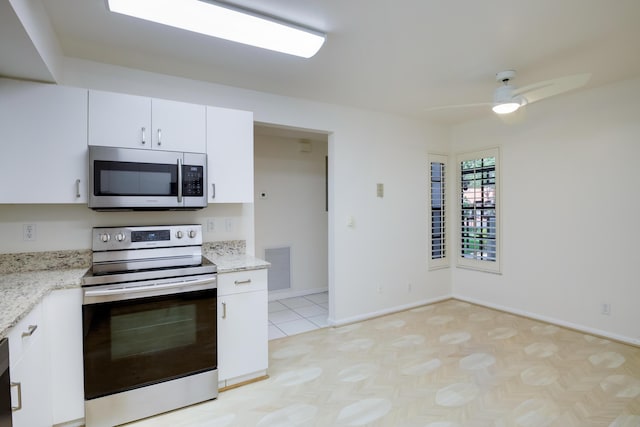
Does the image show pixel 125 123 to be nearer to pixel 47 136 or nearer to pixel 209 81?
pixel 47 136

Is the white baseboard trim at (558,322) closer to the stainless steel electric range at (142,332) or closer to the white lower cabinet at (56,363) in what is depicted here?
the stainless steel electric range at (142,332)

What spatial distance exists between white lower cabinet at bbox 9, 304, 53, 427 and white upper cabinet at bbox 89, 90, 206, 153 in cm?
116

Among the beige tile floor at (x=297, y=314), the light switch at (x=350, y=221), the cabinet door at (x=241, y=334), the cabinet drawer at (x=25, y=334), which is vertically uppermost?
the light switch at (x=350, y=221)

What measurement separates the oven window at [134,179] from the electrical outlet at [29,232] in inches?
23.2

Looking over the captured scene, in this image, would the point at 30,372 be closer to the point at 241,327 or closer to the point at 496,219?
the point at 241,327

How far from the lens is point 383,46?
94.5 inches

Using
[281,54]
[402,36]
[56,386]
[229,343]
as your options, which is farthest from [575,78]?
[56,386]

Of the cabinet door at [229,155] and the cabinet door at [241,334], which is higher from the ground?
the cabinet door at [229,155]

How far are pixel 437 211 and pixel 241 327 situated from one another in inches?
126

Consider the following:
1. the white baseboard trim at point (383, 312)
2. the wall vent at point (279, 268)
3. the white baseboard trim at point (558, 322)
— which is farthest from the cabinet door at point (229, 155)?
the white baseboard trim at point (558, 322)

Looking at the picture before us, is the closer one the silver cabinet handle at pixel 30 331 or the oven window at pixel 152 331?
the silver cabinet handle at pixel 30 331

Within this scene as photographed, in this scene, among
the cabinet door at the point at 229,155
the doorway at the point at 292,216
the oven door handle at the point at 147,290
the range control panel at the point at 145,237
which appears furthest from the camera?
the doorway at the point at 292,216

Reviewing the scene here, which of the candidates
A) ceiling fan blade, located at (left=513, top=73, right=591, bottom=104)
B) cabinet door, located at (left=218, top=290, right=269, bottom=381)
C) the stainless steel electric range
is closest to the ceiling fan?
ceiling fan blade, located at (left=513, top=73, right=591, bottom=104)

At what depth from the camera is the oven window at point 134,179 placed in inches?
89.5
